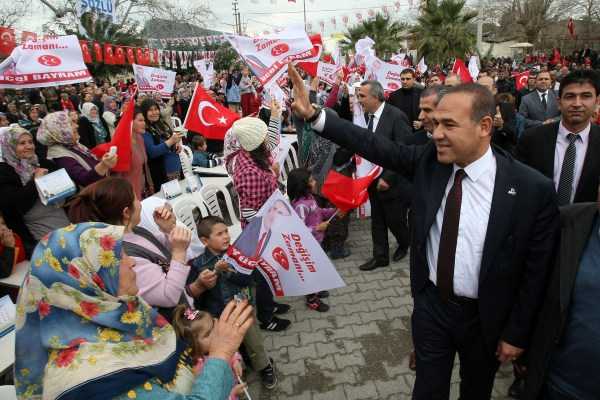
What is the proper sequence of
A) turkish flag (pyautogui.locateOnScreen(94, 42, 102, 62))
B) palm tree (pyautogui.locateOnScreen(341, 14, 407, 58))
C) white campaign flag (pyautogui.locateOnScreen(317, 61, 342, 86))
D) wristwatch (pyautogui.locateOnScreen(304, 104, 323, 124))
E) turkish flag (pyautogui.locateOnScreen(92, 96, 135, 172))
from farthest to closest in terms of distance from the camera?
palm tree (pyautogui.locateOnScreen(341, 14, 407, 58)), turkish flag (pyautogui.locateOnScreen(94, 42, 102, 62)), white campaign flag (pyautogui.locateOnScreen(317, 61, 342, 86)), turkish flag (pyautogui.locateOnScreen(92, 96, 135, 172)), wristwatch (pyautogui.locateOnScreen(304, 104, 323, 124))

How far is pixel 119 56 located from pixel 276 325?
10992mm

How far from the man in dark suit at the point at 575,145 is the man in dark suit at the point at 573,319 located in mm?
986

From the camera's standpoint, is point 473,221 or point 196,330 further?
point 196,330

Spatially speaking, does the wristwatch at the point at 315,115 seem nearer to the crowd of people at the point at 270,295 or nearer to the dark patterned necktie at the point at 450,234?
the crowd of people at the point at 270,295

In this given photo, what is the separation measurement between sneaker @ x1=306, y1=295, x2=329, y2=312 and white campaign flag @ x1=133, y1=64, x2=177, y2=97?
518cm

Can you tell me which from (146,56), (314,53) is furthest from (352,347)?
(146,56)

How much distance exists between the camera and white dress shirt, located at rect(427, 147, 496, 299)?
1.93 metres

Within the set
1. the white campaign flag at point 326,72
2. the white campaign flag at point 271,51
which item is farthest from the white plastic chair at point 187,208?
the white campaign flag at point 326,72

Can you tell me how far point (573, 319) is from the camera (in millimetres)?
1701

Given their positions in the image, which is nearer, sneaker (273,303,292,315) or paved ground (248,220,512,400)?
paved ground (248,220,512,400)

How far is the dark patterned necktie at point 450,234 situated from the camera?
1.96 meters

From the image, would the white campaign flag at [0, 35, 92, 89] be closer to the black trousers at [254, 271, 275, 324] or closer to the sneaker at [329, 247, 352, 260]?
the black trousers at [254, 271, 275, 324]

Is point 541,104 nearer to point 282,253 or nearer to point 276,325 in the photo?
point 276,325

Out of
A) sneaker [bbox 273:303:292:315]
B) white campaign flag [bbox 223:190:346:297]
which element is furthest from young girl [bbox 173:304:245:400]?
sneaker [bbox 273:303:292:315]
